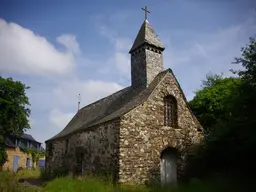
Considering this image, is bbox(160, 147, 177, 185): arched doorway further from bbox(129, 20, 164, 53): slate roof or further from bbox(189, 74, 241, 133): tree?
bbox(129, 20, 164, 53): slate roof

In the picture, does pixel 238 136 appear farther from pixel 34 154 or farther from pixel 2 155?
pixel 34 154

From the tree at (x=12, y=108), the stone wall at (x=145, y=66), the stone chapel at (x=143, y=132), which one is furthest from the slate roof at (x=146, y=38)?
the tree at (x=12, y=108)

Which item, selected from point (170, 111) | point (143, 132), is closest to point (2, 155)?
point (143, 132)

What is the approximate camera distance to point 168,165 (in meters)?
15.8

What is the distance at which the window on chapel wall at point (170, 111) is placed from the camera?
16469 mm

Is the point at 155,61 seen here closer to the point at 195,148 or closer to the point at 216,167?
the point at 195,148

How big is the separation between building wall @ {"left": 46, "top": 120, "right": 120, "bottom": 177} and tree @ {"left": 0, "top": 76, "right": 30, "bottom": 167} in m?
11.8

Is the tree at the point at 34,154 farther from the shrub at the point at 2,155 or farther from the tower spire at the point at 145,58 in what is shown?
the tower spire at the point at 145,58

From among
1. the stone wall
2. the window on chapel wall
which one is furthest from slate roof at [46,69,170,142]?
the window on chapel wall

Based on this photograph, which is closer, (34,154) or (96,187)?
(96,187)

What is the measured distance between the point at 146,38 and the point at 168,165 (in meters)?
8.59

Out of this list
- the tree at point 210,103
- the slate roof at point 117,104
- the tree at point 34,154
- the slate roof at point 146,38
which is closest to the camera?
the slate roof at point 117,104

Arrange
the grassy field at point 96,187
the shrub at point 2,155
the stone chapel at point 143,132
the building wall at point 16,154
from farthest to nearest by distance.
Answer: the building wall at point 16,154 < the shrub at point 2,155 < the stone chapel at point 143,132 < the grassy field at point 96,187

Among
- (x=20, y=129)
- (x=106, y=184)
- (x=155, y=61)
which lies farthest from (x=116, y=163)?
(x=20, y=129)
